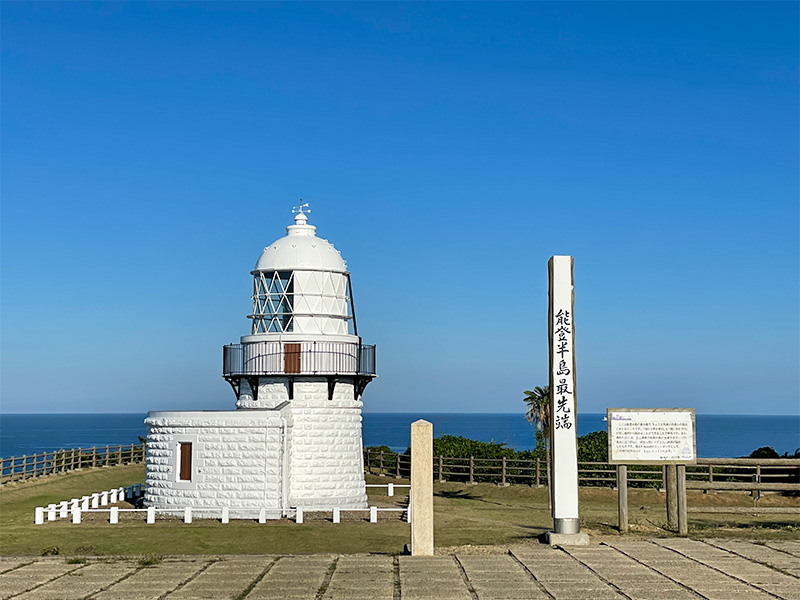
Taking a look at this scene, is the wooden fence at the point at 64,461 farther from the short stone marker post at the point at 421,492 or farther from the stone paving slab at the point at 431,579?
the stone paving slab at the point at 431,579

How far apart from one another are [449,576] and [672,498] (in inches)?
242

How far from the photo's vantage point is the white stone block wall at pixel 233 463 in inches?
900

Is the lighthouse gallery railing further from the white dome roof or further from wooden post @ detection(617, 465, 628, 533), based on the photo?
wooden post @ detection(617, 465, 628, 533)

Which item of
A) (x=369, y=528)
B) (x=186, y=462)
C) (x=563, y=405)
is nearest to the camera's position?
(x=563, y=405)

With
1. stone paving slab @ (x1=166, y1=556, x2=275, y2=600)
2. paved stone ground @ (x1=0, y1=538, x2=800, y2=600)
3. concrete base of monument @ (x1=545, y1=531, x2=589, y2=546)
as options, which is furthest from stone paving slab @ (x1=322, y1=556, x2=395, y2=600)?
concrete base of monument @ (x1=545, y1=531, x2=589, y2=546)

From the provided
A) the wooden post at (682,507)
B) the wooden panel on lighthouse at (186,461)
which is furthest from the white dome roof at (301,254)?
the wooden post at (682,507)

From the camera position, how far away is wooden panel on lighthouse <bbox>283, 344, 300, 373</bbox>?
24.7 metres

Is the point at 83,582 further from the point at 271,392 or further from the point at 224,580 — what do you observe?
the point at 271,392

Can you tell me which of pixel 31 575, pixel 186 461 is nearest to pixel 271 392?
pixel 186 461

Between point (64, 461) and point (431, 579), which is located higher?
point (431, 579)

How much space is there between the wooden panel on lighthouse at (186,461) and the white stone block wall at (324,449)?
8.95 ft

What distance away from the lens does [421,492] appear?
13141mm

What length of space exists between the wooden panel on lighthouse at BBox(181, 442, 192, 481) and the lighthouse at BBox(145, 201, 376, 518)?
0.03 m

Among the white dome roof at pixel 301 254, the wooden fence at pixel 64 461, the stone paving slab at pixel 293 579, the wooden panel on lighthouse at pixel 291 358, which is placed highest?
the white dome roof at pixel 301 254
